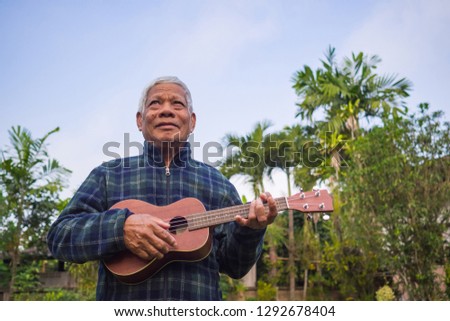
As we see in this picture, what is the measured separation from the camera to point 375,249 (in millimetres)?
11773

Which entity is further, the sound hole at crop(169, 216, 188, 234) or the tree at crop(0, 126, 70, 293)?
the tree at crop(0, 126, 70, 293)

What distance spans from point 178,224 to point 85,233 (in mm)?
420

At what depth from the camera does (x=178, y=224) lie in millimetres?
2121

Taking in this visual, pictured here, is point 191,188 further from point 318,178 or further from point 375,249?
point 318,178

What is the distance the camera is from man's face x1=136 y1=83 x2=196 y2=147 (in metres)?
2.21

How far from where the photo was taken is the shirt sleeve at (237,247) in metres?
2.11

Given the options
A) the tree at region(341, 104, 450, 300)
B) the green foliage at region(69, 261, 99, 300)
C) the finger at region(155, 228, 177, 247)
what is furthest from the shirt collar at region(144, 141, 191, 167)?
the green foliage at region(69, 261, 99, 300)

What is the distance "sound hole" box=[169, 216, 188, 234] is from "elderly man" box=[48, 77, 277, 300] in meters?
0.03

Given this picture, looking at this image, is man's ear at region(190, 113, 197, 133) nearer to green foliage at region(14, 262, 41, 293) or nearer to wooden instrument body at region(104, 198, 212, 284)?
wooden instrument body at region(104, 198, 212, 284)

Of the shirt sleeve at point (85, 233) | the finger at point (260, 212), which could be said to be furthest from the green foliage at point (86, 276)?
the finger at point (260, 212)

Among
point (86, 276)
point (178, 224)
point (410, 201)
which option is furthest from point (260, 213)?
point (86, 276)
